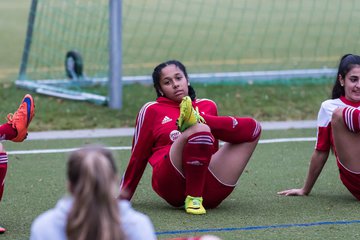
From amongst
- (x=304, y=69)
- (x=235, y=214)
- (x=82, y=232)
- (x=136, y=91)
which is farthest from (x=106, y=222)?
(x=304, y=69)

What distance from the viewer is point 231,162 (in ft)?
17.9

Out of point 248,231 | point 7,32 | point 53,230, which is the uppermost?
point 53,230

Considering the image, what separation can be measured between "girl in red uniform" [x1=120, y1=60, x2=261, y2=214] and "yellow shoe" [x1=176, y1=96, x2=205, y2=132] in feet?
0.04

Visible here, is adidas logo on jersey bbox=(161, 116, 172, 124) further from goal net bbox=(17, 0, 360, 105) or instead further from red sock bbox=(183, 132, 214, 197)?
goal net bbox=(17, 0, 360, 105)

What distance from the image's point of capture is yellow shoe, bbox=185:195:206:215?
17.6 ft

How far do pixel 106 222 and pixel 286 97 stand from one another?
6.81m

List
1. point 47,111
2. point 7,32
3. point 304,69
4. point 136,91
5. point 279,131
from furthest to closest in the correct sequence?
point 7,32 → point 304,69 → point 136,91 → point 47,111 → point 279,131

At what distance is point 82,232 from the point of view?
9.70 feet

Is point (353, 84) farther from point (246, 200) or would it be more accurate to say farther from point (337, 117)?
point (246, 200)

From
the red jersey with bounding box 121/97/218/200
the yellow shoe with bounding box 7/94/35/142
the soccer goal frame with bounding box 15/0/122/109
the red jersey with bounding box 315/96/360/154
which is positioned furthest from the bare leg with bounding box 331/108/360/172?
the soccer goal frame with bounding box 15/0/122/109

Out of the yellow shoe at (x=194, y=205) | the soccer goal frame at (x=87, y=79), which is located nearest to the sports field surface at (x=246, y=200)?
the yellow shoe at (x=194, y=205)

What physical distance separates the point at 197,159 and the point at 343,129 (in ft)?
2.80

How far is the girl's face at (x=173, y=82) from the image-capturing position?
18.0 ft

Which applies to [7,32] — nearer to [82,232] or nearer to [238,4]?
[238,4]
